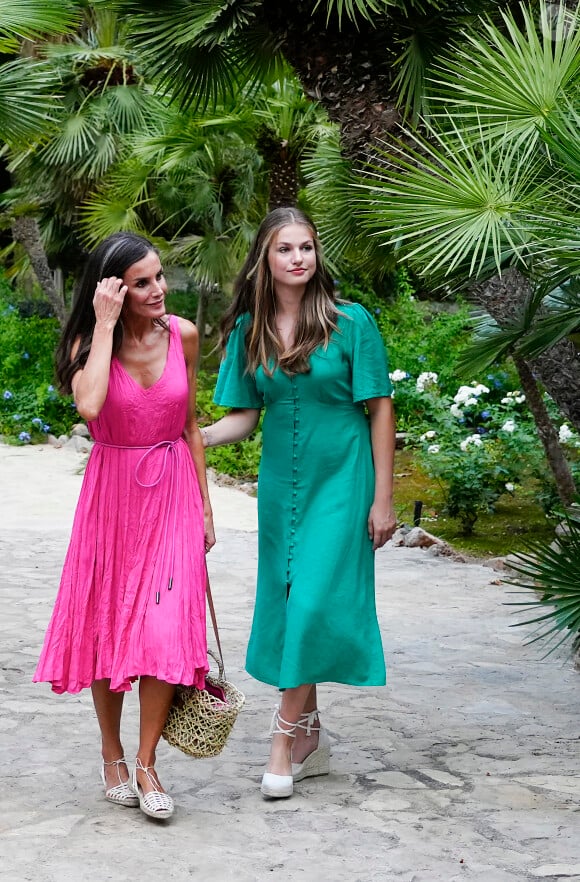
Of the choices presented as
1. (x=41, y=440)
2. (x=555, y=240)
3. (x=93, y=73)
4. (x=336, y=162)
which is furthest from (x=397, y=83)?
(x=93, y=73)

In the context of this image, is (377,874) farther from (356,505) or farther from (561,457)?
(561,457)

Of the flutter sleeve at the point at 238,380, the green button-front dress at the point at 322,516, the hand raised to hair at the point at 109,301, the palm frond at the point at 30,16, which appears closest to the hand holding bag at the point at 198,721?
the green button-front dress at the point at 322,516

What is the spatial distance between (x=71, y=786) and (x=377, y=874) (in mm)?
1126

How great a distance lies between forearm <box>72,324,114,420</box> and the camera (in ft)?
11.2

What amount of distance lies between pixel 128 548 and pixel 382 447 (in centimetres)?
85

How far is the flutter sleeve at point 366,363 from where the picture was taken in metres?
3.71

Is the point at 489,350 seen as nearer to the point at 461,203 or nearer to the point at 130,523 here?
the point at 461,203

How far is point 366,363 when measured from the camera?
12.2ft

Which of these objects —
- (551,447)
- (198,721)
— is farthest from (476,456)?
(198,721)

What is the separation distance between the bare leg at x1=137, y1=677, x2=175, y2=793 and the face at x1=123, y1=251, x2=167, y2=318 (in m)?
1.05

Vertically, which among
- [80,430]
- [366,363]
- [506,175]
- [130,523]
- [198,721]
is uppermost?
[506,175]

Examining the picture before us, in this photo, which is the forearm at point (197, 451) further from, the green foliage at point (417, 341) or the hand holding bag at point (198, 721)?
the green foliage at point (417, 341)

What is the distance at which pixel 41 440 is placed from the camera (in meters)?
13.1

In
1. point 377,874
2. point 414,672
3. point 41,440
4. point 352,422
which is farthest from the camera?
point 41,440
